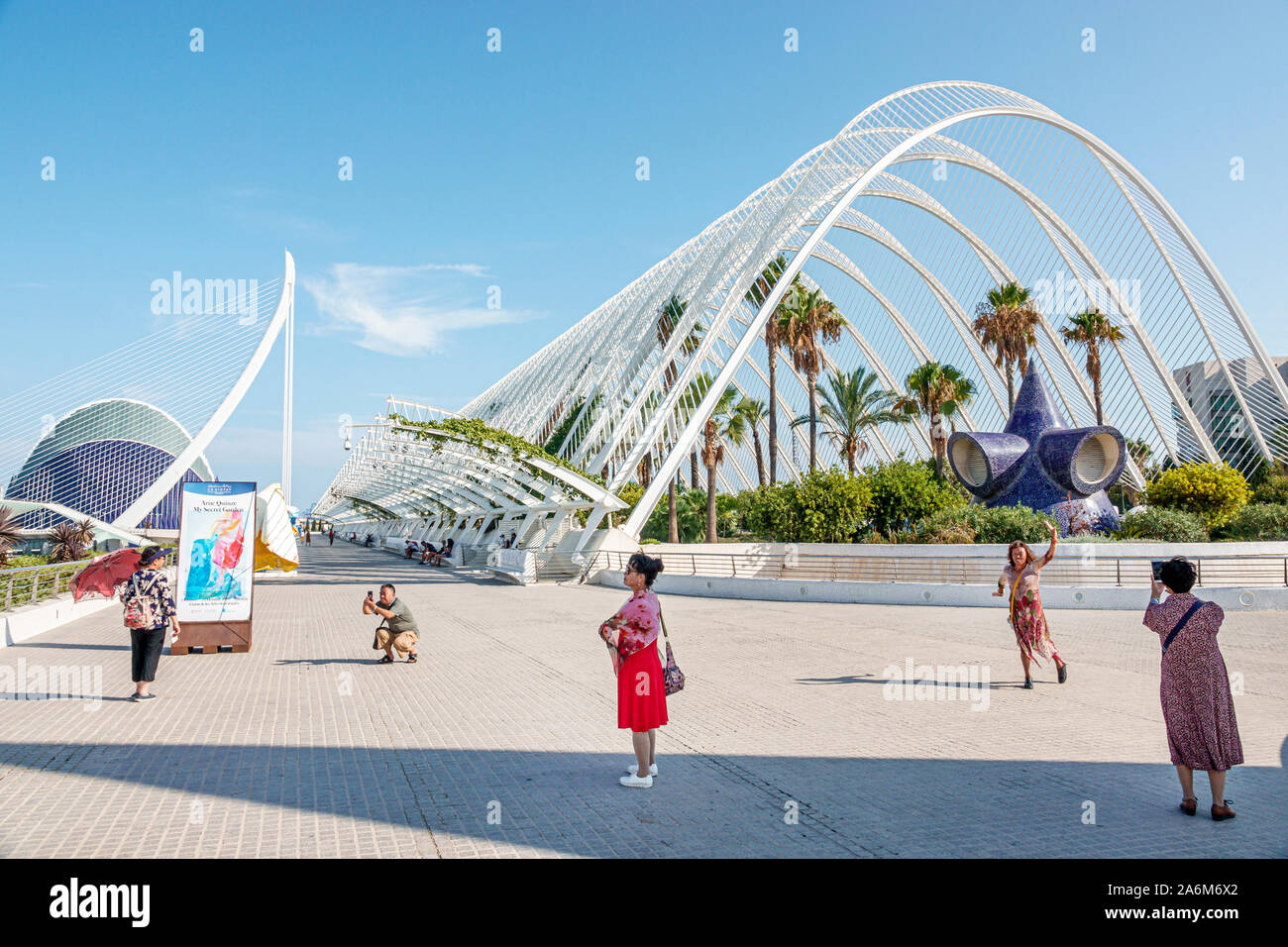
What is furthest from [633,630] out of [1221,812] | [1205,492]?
[1205,492]

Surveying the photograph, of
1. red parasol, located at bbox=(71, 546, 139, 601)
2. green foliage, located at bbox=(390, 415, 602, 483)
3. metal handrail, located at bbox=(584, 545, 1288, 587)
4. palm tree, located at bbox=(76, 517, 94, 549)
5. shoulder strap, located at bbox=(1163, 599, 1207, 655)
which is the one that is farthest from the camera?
palm tree, located at bbox=(76, 517, 94, 549)

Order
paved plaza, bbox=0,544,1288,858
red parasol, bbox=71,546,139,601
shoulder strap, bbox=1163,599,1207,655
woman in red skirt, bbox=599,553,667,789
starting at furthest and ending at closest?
1. red parasol, bbox=71,546,139,601
2. woman in red skirt, bbox=599,553,667,789
3. shoulder strap, bbox=1163,599,1207,655
4. paved plaza, bbox=0,544,1288,858

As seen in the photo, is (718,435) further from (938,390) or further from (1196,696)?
(1196,696)

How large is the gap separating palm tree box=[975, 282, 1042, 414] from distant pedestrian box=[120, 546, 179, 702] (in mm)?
36369

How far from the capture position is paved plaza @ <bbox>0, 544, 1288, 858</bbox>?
4316mm

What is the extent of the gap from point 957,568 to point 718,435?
23687mm

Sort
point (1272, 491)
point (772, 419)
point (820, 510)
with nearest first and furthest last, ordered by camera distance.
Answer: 1. point (820, 510)
2. point (1272, 491)
3. point (772, 419)

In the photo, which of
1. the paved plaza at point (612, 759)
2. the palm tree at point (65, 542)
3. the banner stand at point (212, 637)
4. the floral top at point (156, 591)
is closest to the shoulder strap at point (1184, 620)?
the paved plaza at point (612, 759)

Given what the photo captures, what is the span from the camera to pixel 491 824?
4.50 metres

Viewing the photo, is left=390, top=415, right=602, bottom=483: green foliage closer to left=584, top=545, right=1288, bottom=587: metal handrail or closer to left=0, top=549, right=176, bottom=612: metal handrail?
left=584, top=545, right=1288, bottom=587: metal handrail

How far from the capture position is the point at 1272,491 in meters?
32.4

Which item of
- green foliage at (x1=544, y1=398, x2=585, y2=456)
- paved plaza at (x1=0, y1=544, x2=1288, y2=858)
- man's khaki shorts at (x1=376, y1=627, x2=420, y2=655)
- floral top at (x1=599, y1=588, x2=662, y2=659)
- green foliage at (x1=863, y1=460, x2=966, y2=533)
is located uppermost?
green foliage at (x1=544, y1=398, x2=585, y2=456)

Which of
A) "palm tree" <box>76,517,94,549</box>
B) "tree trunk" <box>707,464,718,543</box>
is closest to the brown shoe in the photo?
"palm tree" <box>76,517,94,549</box>
